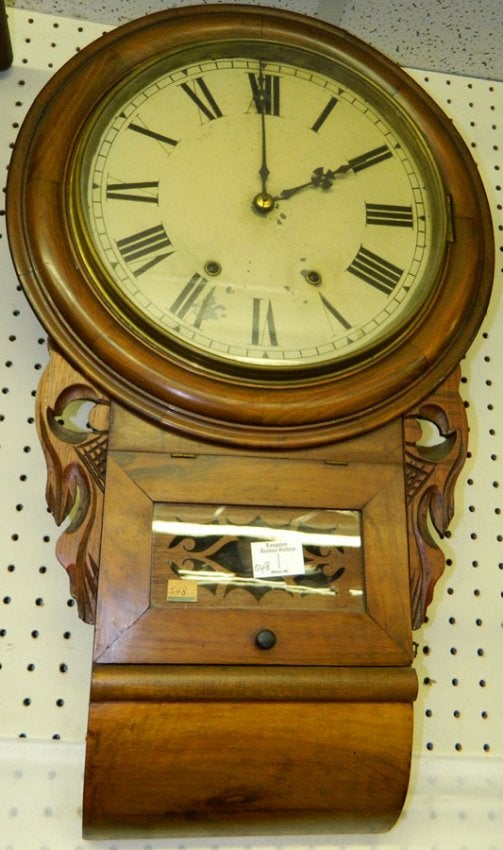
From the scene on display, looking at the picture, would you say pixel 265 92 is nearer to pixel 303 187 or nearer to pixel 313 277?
pixel 303 187

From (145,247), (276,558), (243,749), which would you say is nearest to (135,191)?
(145,247)

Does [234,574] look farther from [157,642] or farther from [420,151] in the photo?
[420,151]

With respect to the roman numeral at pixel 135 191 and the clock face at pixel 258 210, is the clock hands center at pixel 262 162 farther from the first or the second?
the roman numeral at pixel 135 191

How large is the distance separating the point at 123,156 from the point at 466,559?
704mm

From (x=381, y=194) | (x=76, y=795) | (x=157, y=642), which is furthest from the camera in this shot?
(x=381, y=194)

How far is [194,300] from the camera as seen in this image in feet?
3.39

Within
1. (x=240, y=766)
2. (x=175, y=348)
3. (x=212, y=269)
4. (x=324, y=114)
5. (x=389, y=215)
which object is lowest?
(x=240, y=766)

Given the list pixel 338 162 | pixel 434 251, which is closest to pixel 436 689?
pixel 434 251

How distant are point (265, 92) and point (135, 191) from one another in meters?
0.24

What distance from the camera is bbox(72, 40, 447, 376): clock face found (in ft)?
3.37

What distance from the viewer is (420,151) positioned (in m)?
1.17

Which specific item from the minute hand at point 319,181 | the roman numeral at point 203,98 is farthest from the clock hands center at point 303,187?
the roman numeral at point 203,98

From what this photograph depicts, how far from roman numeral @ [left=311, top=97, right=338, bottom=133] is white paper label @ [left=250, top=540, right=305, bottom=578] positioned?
0.56 m

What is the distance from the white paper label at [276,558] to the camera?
960mm
